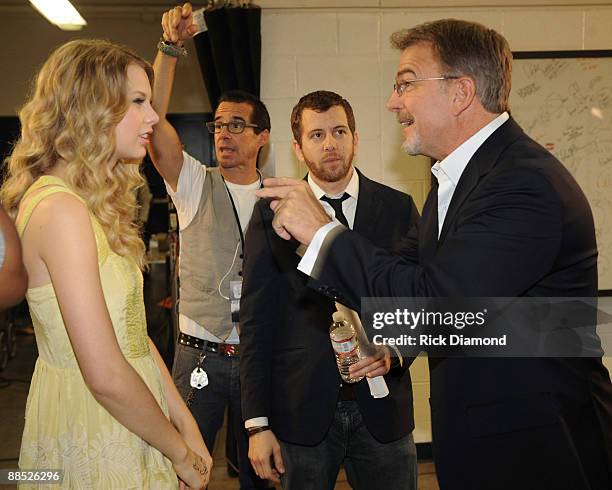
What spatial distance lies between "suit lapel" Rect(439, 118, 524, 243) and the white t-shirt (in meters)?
1.46

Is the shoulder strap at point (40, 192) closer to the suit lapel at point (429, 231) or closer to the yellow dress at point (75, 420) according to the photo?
the yellow dress at point (75, 420)

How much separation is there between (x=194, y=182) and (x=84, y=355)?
1660mm

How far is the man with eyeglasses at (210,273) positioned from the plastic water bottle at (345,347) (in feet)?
3.12

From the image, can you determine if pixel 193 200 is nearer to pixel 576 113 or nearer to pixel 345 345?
pixel 345 345

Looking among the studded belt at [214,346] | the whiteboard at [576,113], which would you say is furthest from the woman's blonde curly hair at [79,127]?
the whiteboard at [576,113]

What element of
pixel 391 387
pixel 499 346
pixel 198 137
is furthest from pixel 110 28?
pixel 499 346

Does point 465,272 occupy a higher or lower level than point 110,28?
lower

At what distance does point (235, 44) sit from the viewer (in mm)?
3596

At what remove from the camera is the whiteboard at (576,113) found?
12.6ft

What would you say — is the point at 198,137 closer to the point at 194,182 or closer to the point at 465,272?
the point at 194,182

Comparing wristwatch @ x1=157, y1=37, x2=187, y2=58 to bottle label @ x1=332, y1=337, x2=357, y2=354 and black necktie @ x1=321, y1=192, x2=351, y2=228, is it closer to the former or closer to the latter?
black necktie @ x1=321, y1=192, x2=351, y2=228

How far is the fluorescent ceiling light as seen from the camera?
664 cm

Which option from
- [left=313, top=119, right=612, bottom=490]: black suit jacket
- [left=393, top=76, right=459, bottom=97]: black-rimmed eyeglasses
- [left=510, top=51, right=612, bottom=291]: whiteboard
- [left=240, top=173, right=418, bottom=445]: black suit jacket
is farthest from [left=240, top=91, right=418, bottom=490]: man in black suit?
[left=510, top=51, right=612, bottom=291]: whiteboard

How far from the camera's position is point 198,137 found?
873 cm
